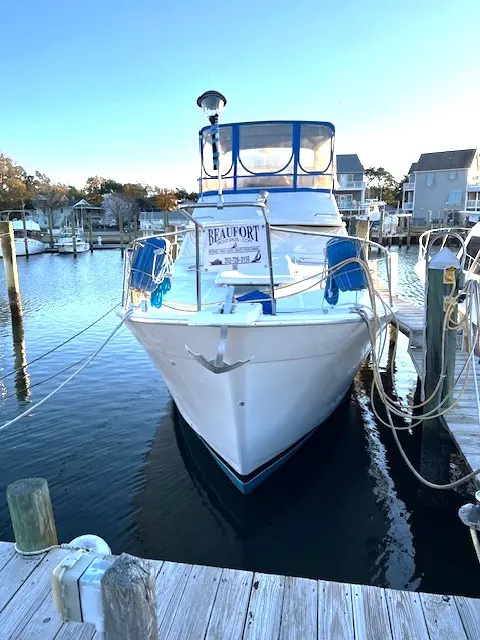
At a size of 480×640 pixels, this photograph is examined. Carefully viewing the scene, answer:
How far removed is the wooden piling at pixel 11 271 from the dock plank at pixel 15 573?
12479mm

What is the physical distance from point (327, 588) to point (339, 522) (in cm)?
234

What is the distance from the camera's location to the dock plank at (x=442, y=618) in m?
2.69

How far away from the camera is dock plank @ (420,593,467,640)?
2.69 metres

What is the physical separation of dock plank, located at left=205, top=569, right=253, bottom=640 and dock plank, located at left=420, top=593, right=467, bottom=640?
1076mm

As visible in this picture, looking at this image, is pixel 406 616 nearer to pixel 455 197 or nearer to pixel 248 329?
pixel 248 329

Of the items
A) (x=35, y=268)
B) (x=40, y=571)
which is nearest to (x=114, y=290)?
(x=35, y=268)

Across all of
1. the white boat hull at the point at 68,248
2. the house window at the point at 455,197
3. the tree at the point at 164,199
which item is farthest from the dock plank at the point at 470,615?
the tree at the point at 164,199

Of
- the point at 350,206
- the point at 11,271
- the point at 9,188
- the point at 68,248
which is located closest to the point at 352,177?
the point at 350,206

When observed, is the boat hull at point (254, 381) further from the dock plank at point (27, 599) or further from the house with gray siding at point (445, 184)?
the house with gray siding at point (445, 184)

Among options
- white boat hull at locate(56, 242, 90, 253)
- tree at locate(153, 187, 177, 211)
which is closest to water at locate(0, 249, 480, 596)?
white boat hull at locate(56, 242, 90, 253)

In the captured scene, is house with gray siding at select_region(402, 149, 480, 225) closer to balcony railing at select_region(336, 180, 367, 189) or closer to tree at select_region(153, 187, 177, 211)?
balcony railing at select_region(336, 180, 367, 189)

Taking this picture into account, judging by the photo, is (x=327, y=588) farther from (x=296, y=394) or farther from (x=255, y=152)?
(x=255, y=152)

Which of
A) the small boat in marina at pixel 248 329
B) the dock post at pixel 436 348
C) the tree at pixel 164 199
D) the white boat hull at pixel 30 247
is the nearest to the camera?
the small boat in marina at pixel 248 329

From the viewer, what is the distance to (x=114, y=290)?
2169cm
